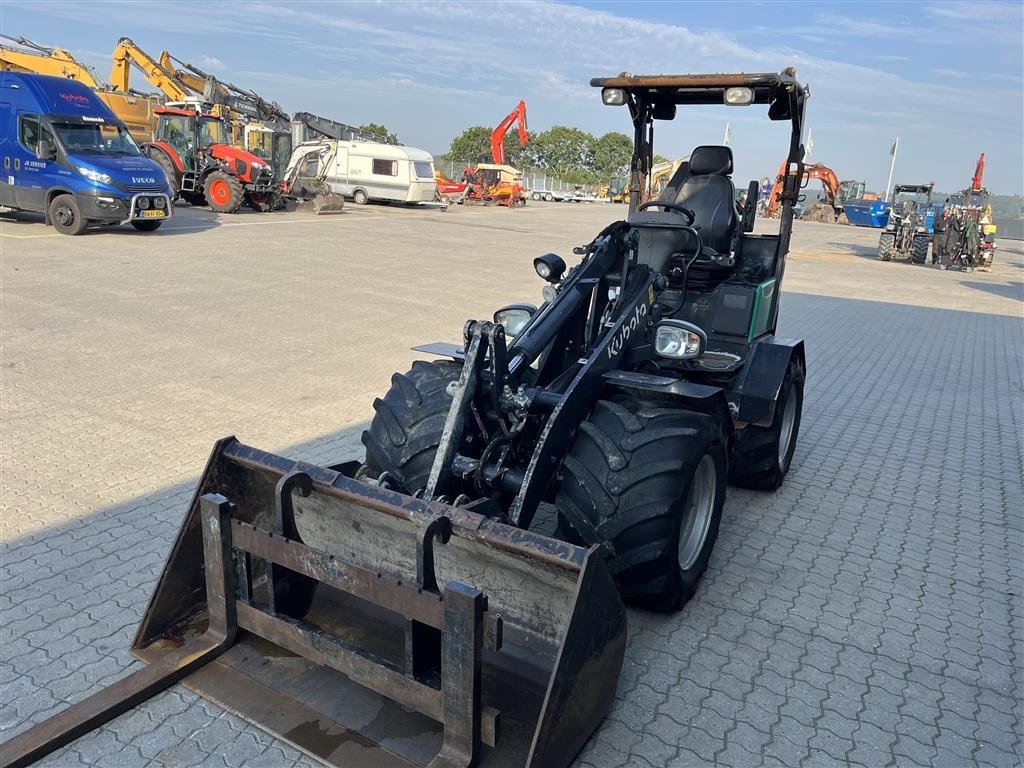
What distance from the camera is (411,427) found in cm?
373

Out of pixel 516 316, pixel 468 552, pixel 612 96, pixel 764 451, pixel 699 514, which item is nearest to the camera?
pixel 468 552

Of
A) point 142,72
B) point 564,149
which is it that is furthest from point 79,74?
point 564,149

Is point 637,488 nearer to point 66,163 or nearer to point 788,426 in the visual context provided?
point 788,426

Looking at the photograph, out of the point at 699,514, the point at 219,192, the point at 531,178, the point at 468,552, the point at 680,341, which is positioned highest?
the point at 531,178

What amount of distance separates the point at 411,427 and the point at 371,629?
938mm

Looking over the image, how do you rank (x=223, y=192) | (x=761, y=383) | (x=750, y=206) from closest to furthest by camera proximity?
(x=761, y=383)
(x=750, y=206)
(x=223, y=192)

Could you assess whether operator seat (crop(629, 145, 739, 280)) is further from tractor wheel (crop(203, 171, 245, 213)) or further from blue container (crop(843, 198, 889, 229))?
blue container (crop(843, 198, 889, 229))

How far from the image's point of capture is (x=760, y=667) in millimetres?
3561

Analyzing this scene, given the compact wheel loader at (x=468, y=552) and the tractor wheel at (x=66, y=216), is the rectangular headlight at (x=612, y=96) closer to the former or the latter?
the compact wheel loader at (x=468, y=552)

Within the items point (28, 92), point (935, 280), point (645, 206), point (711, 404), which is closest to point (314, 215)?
point (28, 92)

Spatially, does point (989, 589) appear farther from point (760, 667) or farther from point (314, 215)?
point (314, 215)

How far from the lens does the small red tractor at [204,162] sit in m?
21.6

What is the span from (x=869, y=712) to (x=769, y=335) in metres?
3.24

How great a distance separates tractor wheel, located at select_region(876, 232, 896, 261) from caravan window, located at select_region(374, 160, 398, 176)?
1729 centimetres
